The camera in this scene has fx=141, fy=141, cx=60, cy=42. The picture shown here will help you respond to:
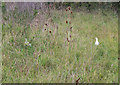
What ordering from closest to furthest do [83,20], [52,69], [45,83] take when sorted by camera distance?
[45,83] < [52,69] < [83,20]

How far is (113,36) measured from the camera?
3588 mm

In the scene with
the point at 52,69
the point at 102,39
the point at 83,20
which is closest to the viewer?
the point at 52,69

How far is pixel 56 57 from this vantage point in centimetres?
264

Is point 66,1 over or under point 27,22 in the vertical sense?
over

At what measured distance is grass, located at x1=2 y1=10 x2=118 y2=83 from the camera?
2.12m

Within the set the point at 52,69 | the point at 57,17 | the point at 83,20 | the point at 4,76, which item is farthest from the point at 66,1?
the point at 4,76

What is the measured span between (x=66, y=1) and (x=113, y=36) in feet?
8.22

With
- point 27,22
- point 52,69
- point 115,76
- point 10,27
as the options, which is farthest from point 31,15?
point 115,76

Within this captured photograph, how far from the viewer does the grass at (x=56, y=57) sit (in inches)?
83.4

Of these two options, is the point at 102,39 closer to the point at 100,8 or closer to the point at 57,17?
the point at 57,17

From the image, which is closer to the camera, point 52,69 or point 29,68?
point 29,68

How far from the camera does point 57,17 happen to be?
3.95 meters

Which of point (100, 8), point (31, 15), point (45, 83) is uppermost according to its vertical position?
point (100, 8)

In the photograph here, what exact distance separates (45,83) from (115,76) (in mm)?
1105
